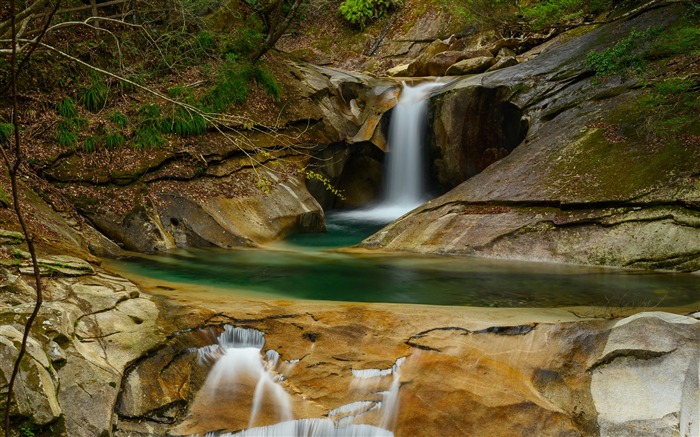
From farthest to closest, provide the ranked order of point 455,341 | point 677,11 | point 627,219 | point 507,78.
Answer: point 507,78
point 677,11
point 627,219
point 455,341

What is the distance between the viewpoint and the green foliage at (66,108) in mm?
10242

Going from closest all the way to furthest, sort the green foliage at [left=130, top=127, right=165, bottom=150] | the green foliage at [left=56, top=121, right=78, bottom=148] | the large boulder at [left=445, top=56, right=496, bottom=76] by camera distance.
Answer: the green foliage at [left=56, top=121, right=78, bottom=148] → the green foliage at [left=130, top=127, right=165, bottom=150] → the large boulder at [left=445, top=56, right=496, bottom=76]

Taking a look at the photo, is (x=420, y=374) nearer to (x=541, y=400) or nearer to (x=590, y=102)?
(x=541, y=400)

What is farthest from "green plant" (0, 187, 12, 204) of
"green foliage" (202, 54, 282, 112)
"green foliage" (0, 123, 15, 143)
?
"green foliage" (202, 54, 282, 112)

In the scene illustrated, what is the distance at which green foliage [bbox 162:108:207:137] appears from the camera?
36.4ft

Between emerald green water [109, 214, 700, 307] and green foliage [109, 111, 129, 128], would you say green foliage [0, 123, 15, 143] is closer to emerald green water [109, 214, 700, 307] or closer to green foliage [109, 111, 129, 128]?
green foliage [109, 111, 129, 128]

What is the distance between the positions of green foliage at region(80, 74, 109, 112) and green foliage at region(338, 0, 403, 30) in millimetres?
15406

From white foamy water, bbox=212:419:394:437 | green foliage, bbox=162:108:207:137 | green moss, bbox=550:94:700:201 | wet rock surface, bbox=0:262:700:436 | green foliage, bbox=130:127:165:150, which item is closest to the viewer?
wet rock surface, bbox=0:262:700:436

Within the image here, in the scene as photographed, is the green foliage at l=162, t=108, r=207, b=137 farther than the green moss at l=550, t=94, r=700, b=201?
Yes

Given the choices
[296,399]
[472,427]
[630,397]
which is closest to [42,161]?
[296,399]

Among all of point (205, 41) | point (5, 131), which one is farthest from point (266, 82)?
point (5, 131)

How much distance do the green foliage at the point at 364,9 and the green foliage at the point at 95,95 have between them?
607 inches

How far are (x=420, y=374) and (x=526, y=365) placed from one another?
0.90 m

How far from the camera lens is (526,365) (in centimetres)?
478
